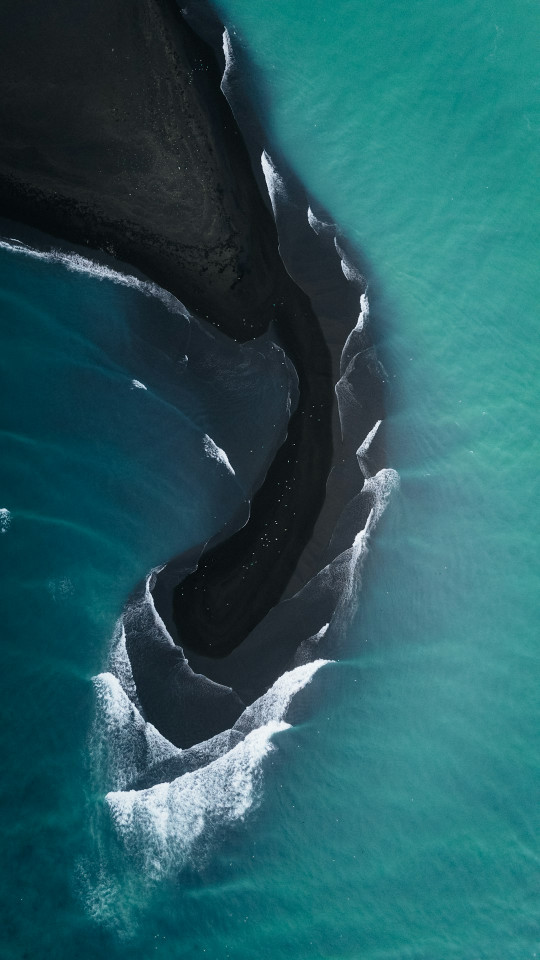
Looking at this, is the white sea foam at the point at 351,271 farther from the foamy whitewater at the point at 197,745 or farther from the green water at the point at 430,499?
the foamy whitewater at the point at 197,745

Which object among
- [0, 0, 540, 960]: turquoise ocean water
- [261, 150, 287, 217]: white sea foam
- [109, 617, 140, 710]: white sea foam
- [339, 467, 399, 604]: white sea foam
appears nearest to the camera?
[0, 0, 540, 960]: turquoise ocean water

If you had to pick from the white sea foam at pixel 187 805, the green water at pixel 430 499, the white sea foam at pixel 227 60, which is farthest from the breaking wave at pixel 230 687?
the white sea foam at pixel 227 60

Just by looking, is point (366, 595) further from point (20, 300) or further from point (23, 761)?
point (20, 300)

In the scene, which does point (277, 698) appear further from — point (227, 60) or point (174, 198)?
point (227, 60)

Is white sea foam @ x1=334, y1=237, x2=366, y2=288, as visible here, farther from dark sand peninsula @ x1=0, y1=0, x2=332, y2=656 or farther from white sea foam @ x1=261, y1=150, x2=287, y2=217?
white sea foam @ x1=261, y1=150, x2=287, y2=217

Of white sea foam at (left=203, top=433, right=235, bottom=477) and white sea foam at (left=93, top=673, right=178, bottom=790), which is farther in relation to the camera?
white sea foam at (left=203, top=433, right=235, bottom=477)

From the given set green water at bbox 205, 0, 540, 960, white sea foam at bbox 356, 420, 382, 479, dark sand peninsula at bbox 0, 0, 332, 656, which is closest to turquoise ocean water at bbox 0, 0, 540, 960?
green water at bbox 205, 0, 540, 960
